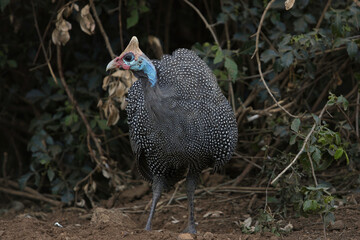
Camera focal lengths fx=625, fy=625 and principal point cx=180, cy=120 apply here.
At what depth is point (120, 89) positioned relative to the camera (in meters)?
6.14

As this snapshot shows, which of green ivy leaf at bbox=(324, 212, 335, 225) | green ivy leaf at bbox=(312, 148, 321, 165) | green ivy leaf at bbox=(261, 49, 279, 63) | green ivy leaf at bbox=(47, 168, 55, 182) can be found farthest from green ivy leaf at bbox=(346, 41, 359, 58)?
green ivy leaf at bbox=(47, 168, 55, 182)

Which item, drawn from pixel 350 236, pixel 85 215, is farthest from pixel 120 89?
pixel 350 236

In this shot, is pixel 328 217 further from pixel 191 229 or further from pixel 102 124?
pixel 102 124

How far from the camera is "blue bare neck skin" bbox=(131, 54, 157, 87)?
4.96 meters

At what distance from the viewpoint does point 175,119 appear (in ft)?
16.7

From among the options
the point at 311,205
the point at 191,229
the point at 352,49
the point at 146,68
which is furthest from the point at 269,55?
the point at 311,205

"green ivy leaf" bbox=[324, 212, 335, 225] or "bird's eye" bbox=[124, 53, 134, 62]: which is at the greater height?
"bird's eye" bbox=[124, 53, 134, 62]

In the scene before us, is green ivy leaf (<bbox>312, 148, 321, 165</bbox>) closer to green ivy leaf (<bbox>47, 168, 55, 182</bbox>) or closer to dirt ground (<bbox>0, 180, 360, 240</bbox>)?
dirt ground (<bbox>0, 180, 360, 240</bbox>)

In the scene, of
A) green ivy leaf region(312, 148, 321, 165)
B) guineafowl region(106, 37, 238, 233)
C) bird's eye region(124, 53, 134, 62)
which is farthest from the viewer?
guineafowl region(106, 37, 238, 233)

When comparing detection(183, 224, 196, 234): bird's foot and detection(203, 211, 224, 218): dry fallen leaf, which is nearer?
detection(183, 224, 196, 234): bird's foot

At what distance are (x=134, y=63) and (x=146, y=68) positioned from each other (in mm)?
111

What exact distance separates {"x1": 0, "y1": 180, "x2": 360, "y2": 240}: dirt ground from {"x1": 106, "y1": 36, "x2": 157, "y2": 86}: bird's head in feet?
4.15

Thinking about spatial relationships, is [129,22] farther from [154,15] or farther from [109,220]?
[109,220]

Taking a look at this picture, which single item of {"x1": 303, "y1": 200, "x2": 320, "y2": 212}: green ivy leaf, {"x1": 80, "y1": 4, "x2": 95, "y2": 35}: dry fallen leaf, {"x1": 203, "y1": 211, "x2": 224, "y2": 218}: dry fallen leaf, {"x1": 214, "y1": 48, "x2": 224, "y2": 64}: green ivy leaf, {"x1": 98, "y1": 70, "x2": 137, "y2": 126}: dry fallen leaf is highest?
{"x1": 80, "y1": 4, "x2": 95, "y2": 35}: dry fallen leaf
